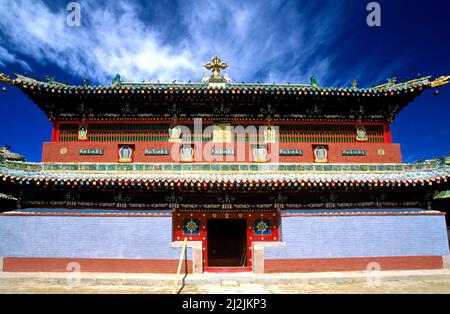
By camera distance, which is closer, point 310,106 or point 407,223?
point 407,223

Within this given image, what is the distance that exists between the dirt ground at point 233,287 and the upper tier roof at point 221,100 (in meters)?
7.58

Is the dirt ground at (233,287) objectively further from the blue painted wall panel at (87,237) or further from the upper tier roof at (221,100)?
the upper tier roof at (221,100)

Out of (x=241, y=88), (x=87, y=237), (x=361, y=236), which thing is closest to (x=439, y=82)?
(x=361, y=236)

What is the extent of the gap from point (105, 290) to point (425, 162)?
1436 cm

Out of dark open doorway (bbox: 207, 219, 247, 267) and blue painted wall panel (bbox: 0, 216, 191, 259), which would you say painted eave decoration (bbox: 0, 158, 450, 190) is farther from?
dark open doorway (bbox: 207, 219, 247, 267)

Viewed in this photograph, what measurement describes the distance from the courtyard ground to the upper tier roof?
24.2ft

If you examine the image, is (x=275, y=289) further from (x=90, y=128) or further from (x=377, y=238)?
(x=90, y=128)

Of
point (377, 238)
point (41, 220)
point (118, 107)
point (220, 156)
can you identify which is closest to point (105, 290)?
point (41, 220)

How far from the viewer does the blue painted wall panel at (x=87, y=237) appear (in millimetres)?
11352

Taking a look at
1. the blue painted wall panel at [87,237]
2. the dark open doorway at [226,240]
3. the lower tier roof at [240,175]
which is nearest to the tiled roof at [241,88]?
the lower tier roof at [240,175]

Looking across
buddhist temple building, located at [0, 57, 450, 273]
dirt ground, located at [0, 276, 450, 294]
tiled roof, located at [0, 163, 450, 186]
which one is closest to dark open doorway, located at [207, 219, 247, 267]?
buddhist temple building, located at [0, 57, 450, 273]

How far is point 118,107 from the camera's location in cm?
1373

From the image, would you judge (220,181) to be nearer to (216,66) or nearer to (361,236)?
(361,236)
